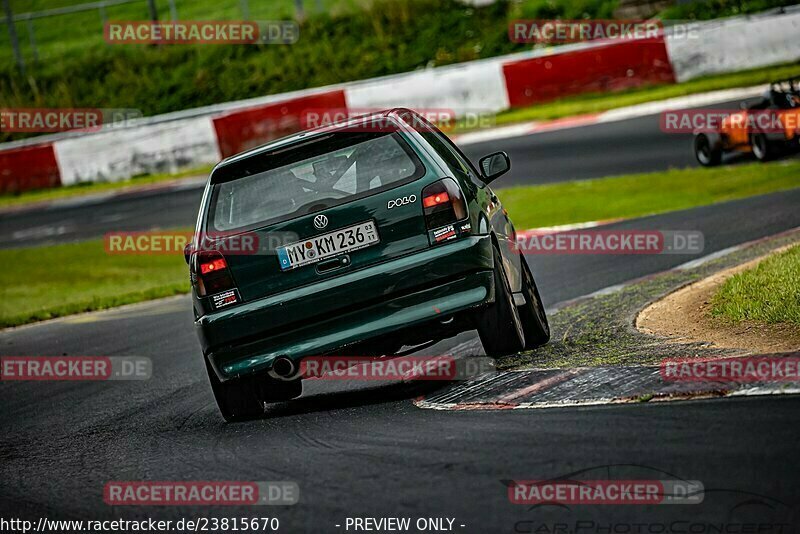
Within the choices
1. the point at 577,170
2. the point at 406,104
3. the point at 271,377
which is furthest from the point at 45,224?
the point at 271,377

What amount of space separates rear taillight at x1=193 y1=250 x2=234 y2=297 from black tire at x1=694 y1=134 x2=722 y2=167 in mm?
12495

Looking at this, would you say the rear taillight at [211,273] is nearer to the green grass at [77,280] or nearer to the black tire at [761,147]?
the green grass at [77,280]

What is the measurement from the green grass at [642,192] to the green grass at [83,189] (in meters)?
10.1

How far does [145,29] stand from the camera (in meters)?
35.1

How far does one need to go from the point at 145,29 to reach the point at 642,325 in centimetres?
2933

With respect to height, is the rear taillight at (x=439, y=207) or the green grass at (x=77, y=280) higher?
the rear taillight at (x=439, y=207)

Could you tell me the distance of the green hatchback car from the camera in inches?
255

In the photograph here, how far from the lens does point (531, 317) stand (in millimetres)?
7570

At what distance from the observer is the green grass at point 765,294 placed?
7.01 metres

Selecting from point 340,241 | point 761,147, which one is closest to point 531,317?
point 340,241
